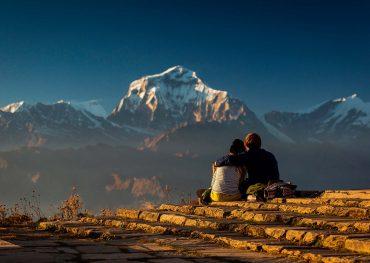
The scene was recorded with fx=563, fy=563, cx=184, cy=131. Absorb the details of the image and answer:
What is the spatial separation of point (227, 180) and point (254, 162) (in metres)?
0.78

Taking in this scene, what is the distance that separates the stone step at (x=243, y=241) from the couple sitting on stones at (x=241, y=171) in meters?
3.05

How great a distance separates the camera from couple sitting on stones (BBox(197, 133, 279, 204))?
1284 centimetres

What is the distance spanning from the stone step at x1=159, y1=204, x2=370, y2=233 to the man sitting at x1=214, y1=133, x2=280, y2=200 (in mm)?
1770

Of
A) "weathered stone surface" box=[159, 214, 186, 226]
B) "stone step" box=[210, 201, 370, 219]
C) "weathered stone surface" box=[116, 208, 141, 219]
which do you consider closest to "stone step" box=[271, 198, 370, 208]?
"stone step" box=[210, 201, 370, 219]

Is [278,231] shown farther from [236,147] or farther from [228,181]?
[236,147]

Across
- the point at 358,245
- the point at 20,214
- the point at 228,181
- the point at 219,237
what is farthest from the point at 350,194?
the point at 20,214

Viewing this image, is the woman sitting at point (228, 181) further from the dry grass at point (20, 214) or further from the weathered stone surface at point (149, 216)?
the dry grass at point (20, 214)

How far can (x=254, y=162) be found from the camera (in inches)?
514

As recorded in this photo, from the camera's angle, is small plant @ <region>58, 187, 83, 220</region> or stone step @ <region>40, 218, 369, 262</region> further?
small plant @ <region>58, 187, 83, 220</region>

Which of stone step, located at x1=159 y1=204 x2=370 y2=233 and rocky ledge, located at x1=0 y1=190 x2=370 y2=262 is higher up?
stone step, located at x1=159 y1=204 x2=370 y2=233

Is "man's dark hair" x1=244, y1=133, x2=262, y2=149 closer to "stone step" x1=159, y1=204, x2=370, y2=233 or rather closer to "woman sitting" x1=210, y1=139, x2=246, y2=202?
"woman sitting" x1=210, y1=139, x2=246, y2=202

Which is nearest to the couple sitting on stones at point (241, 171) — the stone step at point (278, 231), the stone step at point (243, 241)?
the stone step at point (278, 231)

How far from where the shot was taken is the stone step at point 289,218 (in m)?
7.39

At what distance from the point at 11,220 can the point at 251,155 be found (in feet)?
18.1
